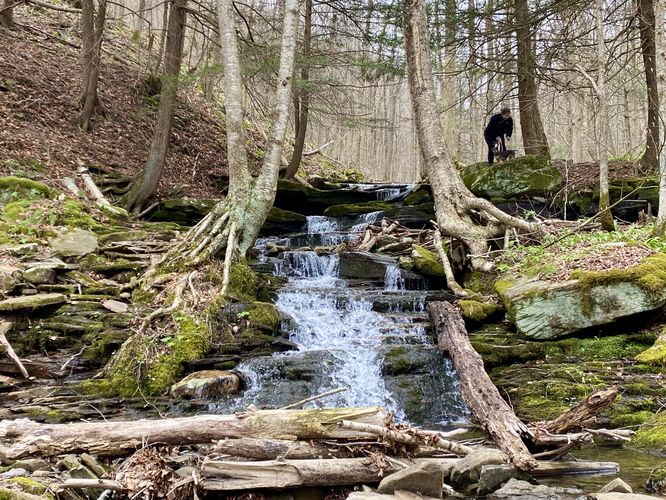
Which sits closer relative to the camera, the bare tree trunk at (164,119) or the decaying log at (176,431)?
the decaying log at (176,431)

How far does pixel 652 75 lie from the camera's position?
11.5 m

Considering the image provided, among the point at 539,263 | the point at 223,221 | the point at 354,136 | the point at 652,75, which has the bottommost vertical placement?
the point at 539,263

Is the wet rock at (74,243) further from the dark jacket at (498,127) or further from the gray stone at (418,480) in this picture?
the dark jacket at (498,127)

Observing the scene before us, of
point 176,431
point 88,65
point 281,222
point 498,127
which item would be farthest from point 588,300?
point 88,65

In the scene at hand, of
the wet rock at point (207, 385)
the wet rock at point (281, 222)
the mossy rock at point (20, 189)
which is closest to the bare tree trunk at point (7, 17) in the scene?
the mossy rock at point (20, 189)

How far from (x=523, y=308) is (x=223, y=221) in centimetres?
479

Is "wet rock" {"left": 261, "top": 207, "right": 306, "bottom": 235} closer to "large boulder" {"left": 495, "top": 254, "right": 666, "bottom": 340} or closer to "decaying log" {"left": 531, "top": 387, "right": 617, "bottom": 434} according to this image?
"large boulder" {"left": 495, "top": 254, "right": 666, "bottom": 340}

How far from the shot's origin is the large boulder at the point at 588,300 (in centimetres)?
621

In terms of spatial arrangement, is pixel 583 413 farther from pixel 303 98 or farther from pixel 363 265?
pixel 303 98

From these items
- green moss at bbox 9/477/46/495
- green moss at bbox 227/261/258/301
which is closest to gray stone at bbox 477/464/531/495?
green moss at bbox 9/477/46/495

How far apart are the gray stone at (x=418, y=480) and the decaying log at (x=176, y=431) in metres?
0.41

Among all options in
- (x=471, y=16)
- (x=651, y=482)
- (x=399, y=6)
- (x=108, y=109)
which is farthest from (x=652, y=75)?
(x=108, y=109)

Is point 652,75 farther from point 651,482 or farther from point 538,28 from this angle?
point 651,482

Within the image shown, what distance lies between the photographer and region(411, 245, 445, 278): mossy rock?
30.9ft
